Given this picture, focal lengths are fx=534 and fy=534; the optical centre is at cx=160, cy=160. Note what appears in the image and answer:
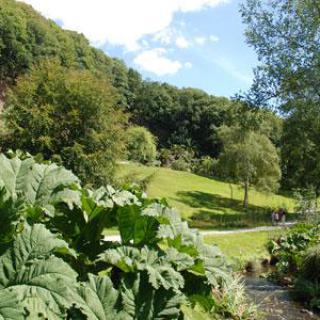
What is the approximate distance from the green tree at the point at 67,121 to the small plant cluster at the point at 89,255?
17.0m

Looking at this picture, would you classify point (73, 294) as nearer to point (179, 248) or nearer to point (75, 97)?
point (179, 248)

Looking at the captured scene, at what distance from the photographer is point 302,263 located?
14562mm

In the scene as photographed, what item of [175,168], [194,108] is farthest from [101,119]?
[194,108]

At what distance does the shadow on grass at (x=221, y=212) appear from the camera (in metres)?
36.1

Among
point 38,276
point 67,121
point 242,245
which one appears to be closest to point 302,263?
point 242,245

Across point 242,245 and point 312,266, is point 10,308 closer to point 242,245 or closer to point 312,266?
point 312,266

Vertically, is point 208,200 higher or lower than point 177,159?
lower

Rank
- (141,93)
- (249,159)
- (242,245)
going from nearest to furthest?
1. (242,245)
2. (249,159)
3. (141,93)

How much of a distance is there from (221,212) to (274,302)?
3137 cm

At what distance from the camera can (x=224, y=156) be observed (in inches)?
1800

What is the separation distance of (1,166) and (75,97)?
18609 mm

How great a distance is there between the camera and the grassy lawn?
20.1m

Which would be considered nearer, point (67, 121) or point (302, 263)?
point (302, 263)

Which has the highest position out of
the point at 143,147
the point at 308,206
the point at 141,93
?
the point at 141,93
